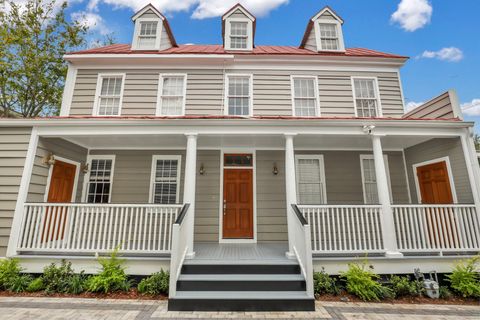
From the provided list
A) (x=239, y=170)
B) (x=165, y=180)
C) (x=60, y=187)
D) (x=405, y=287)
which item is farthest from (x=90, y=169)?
(x=405, y=287)

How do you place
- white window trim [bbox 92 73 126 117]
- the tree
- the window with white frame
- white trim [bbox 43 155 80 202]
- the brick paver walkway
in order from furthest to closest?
the tree < the window with white frame < white window trim [bbox 92 73 126 117] < white trim [bbox 43 155 80 202] < the brick paver walkway

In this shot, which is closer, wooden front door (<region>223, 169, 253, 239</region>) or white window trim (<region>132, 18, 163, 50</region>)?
wooden front door (<region>223, 169, 253, 239</region>)

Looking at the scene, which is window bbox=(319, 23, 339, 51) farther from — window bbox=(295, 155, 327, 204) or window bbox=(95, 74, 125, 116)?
window bbox=(95, 74, 125, 116)

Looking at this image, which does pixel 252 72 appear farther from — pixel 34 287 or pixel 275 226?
pixel 34 287

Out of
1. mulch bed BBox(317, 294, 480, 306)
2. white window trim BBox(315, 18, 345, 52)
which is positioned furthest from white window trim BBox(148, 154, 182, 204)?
white window trim BBox(315, 18, 345, 52)

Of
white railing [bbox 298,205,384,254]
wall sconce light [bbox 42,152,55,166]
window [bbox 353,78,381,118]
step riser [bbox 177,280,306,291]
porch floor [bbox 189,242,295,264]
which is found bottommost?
step riser [bbox 177,280,306,291]

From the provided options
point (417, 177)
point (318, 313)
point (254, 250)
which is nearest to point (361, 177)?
point (417, 177)

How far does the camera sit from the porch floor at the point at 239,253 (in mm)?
4469

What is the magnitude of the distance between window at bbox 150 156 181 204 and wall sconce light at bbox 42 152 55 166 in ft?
7.97

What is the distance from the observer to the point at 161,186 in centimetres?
Result: 678

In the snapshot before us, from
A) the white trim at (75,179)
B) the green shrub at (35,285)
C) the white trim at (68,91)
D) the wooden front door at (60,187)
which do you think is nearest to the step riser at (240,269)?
the green shrub at (35,285)

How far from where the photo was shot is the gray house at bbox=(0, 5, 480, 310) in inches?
181

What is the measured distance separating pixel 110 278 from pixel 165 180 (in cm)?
305

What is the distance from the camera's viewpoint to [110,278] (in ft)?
14.0
